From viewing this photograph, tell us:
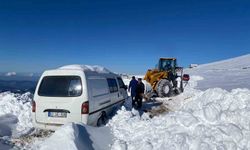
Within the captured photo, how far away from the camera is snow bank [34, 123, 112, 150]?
5328 millimetres

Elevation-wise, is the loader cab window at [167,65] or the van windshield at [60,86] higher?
the loader cab window at [167,65]

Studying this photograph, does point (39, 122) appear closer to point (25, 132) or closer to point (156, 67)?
point (25, 132)

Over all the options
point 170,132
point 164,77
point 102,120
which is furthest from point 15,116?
point 164,77

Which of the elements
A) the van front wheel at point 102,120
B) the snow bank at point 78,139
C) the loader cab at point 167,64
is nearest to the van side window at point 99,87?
the van front wheel at point 102,120

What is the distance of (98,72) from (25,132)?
281cm

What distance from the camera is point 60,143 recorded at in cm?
537

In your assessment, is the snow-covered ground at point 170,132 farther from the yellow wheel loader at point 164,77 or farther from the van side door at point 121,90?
the yellow wheel loader at point 164,77

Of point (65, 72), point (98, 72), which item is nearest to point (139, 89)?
point (98, 72)

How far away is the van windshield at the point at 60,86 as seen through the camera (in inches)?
293

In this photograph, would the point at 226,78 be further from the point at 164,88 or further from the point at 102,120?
the point at 102,120

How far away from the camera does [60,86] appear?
7602 millimetres

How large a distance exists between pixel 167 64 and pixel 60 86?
12.8m

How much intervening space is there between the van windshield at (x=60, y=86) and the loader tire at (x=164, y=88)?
35.0 feet

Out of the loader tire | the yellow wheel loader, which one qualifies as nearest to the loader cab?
the yellow wheel loader
